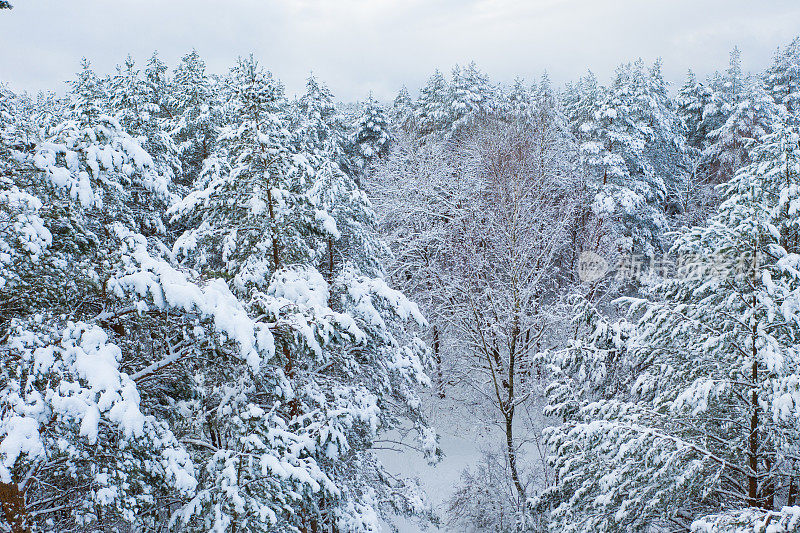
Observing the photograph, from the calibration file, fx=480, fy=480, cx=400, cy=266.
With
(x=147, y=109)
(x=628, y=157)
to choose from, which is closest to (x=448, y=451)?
(x=628, y=157)

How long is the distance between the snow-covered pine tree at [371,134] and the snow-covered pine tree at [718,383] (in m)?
23.3

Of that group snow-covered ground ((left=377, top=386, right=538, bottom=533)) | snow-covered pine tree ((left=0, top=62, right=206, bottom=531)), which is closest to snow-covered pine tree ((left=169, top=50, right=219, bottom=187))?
snow-covered pine tree ((left=0, top=62, right=206, bottom=531))

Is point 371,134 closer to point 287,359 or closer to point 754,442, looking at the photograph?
point 287,359

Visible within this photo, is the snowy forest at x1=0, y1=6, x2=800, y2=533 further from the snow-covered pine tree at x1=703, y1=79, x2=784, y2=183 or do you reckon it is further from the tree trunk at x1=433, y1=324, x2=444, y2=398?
the snow-covered pine tree at x1=703, y1=79, x2=784, y2=183

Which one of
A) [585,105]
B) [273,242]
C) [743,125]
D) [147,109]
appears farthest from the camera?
[743,125]

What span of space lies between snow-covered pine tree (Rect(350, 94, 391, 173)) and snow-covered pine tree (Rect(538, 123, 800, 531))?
76.3 feet

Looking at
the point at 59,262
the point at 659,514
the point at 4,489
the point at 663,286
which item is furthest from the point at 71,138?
the point at 659,514

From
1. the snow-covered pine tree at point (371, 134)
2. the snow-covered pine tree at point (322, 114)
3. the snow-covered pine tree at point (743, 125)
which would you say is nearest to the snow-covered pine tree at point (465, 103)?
the snow-covered pine tree at point (371, 134)

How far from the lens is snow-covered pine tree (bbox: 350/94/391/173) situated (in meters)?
29.2

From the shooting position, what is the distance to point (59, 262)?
207 inches

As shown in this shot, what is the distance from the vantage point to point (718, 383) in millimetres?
6305

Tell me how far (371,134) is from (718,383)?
87.0 feet

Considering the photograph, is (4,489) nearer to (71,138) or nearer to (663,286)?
(71,138)

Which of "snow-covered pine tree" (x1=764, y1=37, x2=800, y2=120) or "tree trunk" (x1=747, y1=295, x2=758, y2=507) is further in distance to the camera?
"snow-covered pine tree" (x1=764, y1=37, x2=800, y2=120)
